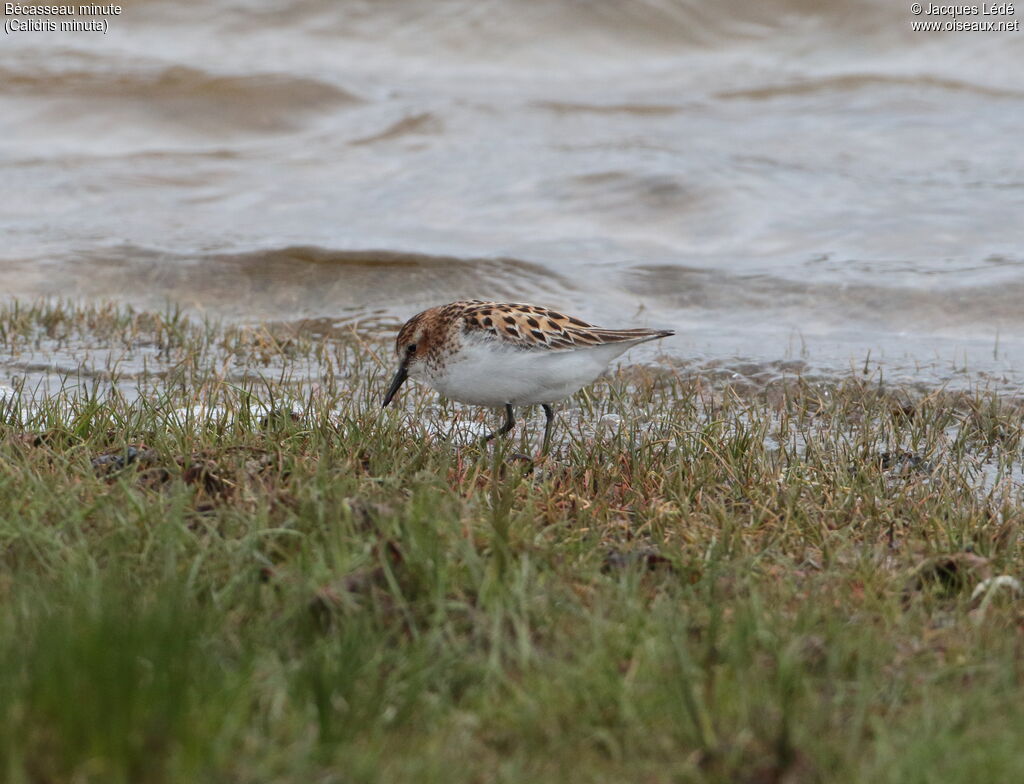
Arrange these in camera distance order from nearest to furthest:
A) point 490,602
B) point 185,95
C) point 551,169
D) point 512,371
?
1. point 490,602
2. point 512,371
3. point 551,169
4. point 185,95

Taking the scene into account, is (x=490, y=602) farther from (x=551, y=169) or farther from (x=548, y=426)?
(x=551, y=169)

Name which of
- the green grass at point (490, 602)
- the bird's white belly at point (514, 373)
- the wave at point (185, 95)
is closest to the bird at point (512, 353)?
the bird's white belly at point (514, 373)

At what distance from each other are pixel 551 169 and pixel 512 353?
9.14 metres

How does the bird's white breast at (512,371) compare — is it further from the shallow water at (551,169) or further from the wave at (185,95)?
the wave at (185,95)

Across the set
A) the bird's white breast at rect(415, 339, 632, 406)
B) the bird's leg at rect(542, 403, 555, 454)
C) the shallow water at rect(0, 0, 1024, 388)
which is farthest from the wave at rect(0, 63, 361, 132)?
the bird's white breast at rect(415, 339, 632, 406)

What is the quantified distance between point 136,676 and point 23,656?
0.41m

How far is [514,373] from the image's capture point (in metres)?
6.45

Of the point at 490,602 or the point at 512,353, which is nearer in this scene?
the point at 490,602

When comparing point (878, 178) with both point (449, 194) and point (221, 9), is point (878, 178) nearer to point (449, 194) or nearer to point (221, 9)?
point (449, 194)

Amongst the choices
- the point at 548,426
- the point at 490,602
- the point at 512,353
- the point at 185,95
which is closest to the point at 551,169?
the point at 185,95

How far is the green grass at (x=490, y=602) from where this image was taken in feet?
11.2

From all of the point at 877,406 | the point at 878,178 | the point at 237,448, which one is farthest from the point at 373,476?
the point at 878,178

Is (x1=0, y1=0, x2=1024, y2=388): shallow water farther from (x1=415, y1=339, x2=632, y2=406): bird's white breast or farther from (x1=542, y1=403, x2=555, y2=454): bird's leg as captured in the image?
(x1=415, y1=339, x2=632, y2=406): bird's white breast

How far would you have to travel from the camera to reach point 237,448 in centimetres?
578
